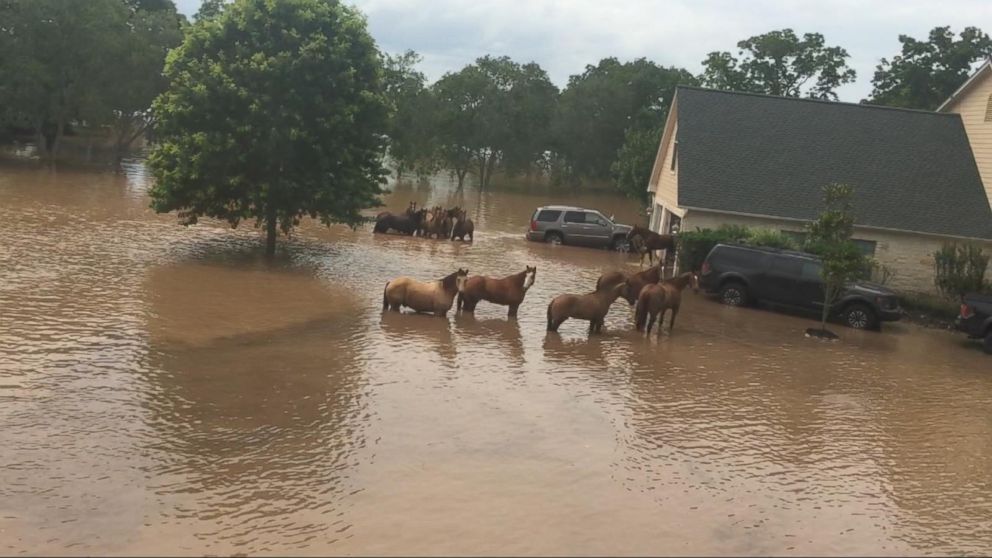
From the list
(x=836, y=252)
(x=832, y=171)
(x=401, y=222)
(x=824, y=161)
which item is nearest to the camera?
(x=836, y=252)

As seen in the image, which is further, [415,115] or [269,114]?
[415,115]

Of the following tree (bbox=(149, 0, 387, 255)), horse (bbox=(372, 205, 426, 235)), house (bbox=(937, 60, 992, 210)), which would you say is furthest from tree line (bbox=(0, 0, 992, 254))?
house (bbox=(937, 60, 992, 210))

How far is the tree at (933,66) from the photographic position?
6122cm

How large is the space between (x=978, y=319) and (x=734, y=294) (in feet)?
18.8

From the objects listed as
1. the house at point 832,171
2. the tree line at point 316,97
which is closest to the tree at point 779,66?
the tree line at point 316,97

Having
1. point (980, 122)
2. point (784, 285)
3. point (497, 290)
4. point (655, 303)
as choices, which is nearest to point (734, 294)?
point (784, 285)

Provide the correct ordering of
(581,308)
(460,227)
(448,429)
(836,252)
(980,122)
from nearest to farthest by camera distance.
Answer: (448,429) → (581,308) → (836,252) → (980,122) → (460,227)

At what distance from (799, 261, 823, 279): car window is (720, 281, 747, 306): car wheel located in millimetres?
1552

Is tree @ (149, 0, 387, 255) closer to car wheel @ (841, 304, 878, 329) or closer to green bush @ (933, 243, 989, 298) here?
car wheel @ (841, 304, 878, 329)

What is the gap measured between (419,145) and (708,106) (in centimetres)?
4186

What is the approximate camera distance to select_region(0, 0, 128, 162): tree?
44125mm

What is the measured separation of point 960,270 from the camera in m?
22.7

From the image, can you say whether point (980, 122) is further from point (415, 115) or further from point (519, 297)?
point (415, 115)

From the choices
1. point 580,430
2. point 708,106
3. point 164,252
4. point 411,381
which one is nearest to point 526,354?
point 411,381
